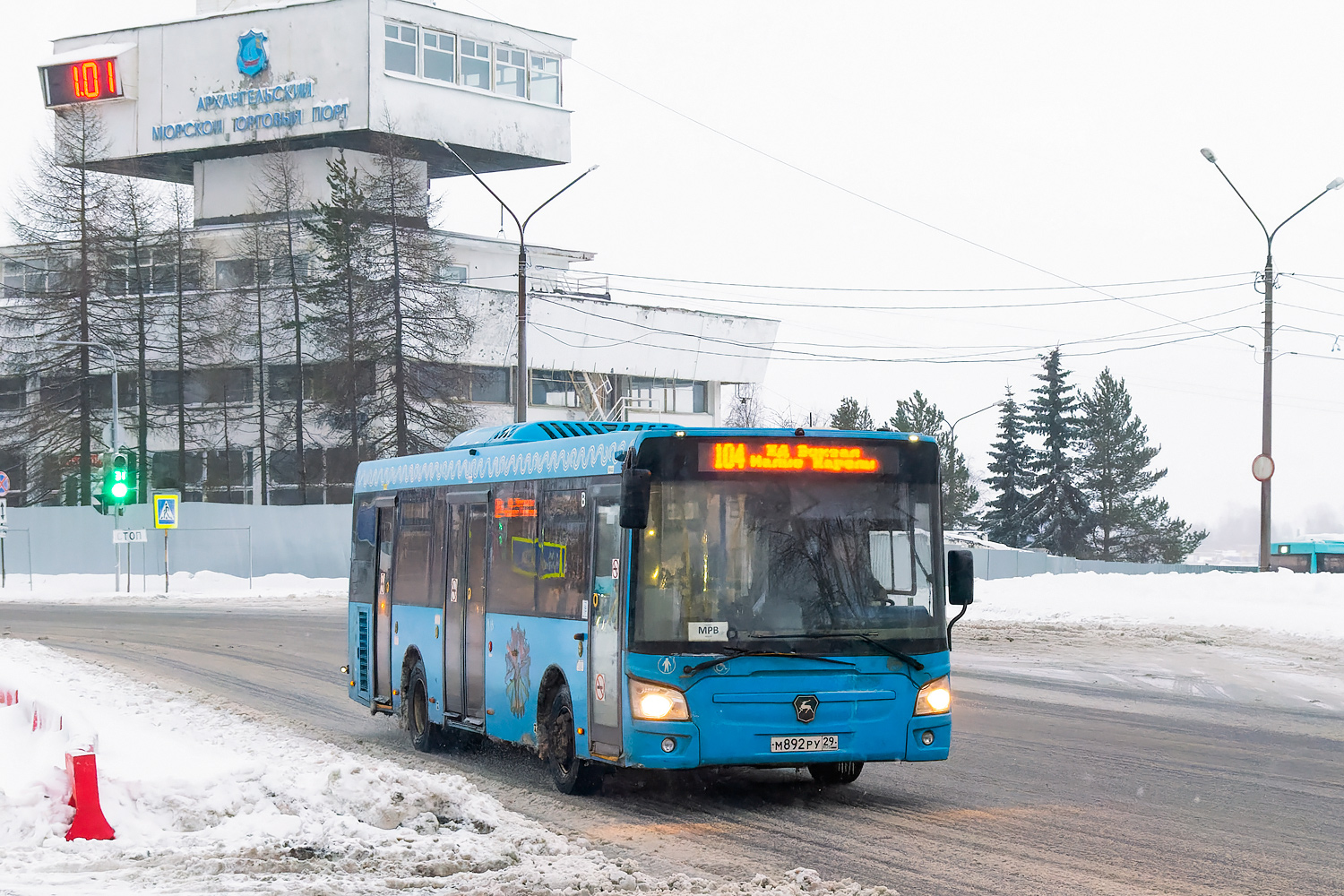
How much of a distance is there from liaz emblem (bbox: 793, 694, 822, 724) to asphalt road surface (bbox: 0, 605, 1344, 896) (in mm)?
579

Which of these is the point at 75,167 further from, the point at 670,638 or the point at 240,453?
the point at 670,638

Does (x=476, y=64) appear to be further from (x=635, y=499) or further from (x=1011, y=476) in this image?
(x=635, y=499)

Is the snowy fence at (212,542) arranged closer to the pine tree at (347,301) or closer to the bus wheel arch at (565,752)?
the pine tree at (347,301)

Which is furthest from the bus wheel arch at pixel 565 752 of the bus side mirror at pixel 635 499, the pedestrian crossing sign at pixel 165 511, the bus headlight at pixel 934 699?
the pedestrian crossing sign at pixel 165 511

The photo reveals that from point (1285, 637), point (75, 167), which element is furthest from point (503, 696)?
point (75, 167)

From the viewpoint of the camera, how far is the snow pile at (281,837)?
301 inches

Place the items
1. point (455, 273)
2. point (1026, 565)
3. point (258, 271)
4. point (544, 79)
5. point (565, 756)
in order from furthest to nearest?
point (455, 273)
point (544, 79)
point (258, 271)
point (1026, 565)
point (565, 756)

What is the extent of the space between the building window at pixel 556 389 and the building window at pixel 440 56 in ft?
43.3

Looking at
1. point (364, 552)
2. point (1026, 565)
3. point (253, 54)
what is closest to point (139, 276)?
point (253, 54)

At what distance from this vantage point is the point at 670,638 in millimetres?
10148

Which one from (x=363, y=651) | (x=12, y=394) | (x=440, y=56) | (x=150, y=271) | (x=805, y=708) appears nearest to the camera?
(x=805, y=708)

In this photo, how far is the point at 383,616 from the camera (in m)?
15.3

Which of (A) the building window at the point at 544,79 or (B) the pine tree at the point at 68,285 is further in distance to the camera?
(A) the building window at the point at 544,79

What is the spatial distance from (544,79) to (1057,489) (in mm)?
38518
